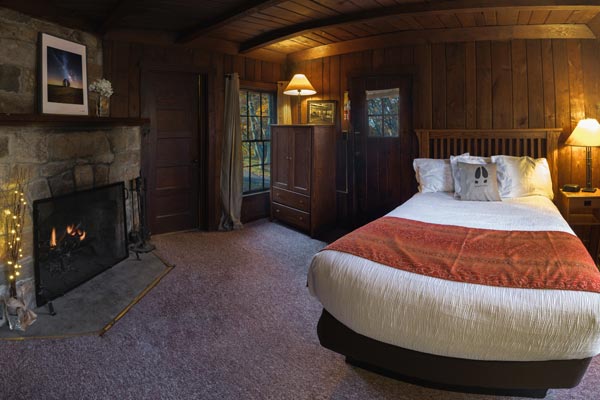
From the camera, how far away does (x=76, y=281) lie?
133 inches

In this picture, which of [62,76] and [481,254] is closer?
[481,254]

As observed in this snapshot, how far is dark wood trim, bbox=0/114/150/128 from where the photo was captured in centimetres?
268

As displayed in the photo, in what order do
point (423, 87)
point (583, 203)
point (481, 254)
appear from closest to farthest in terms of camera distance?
point (481, 254), point (583, 203), point (423, 87)

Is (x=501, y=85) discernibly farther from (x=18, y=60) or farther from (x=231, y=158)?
(x=18, y=60)

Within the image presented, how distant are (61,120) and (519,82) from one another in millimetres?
4238

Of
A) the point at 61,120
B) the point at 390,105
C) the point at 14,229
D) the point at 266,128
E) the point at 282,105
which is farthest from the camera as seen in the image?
the point at 266,128

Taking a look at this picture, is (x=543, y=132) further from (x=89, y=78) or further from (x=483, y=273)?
(x=89, y=78)

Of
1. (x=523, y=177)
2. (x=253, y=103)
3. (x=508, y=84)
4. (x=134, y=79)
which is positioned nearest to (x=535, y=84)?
(x=508, y=84)

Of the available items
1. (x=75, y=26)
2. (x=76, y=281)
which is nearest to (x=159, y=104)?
(x=75, y=26)

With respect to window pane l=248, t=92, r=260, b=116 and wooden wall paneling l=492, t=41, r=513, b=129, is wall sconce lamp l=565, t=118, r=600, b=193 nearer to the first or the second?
→ wooden wall paneling l=492, t=41, r=513, b=129

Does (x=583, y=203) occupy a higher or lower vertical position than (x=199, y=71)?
lower

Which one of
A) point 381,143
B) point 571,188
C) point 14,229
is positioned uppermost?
point 381,143

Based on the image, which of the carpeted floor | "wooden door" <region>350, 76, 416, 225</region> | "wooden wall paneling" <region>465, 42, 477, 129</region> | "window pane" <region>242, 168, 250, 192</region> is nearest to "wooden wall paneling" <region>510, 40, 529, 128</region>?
"wooden wall paneling" <region>465, 42, 477, 129</region>

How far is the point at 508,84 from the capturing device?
14.2ft
